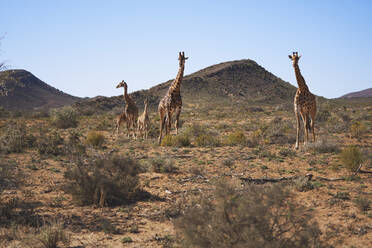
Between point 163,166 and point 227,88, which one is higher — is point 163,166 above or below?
below

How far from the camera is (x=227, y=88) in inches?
2677

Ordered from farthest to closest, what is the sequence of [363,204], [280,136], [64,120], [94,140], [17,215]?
1. [64,120]
2. [280,136]
3. [94,140]
4. [363,204]
5. [17,215]

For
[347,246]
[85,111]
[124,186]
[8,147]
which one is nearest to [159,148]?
[8,147]

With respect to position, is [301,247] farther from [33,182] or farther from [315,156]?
[315,156]

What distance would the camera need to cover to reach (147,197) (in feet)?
23.9

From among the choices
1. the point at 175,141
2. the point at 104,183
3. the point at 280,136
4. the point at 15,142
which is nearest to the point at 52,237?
the point at 104,183

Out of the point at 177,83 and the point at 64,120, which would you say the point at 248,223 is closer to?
the point at 177,83

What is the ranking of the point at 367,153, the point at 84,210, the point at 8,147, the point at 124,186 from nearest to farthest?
the point at 84,210, the point at 124,186, the point at 367,153, the point at 8,147

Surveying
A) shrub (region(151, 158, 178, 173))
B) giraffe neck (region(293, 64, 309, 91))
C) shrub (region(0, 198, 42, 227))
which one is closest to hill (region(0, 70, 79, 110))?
giraffe neck (region(293, 64, 309, 91))

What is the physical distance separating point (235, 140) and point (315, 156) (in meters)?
3.93

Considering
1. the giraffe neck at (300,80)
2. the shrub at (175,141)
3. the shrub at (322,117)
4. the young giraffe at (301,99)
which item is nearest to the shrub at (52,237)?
the shrub at (175,141)

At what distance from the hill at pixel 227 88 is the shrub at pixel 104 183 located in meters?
45.6

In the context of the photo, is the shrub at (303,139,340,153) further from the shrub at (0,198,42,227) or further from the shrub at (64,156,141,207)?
the shrub at (0,198,42,227)

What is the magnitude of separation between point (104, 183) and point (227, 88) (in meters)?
62.6
